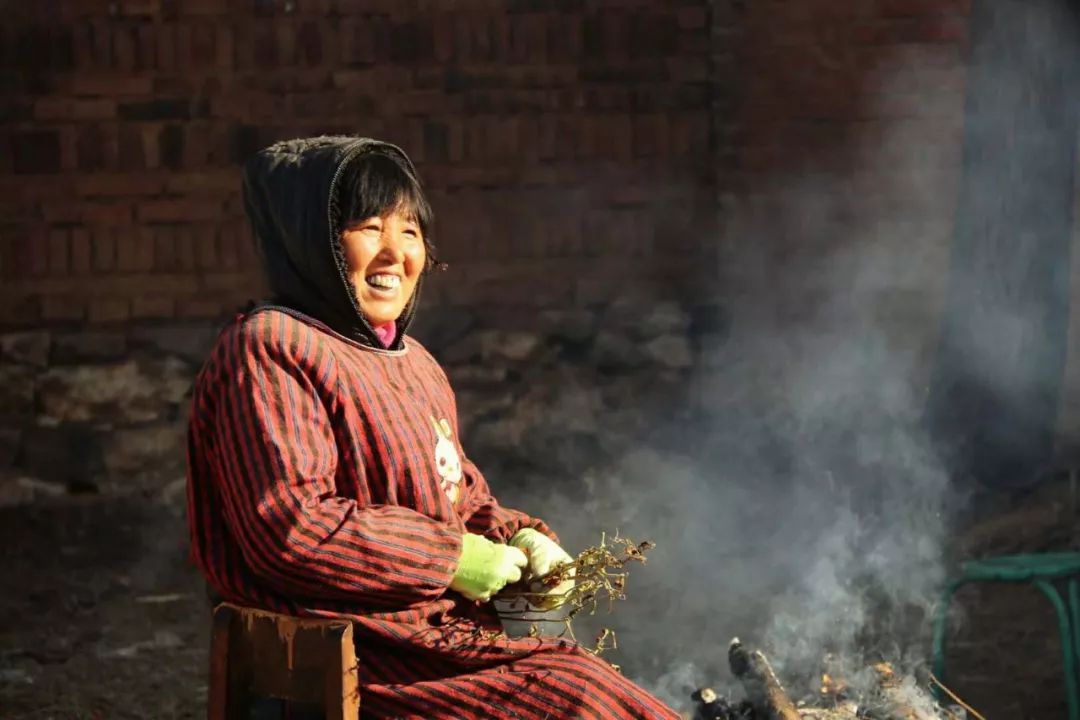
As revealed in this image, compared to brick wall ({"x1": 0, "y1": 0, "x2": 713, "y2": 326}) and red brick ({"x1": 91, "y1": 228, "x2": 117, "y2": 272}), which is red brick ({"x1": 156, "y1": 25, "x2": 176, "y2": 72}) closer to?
brick wall ({"x1": 0, "y1": 0, "x2": 713, "y2": 326})

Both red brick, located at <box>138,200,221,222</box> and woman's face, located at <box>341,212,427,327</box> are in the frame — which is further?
red brick, located at <box>138,200,221,222</box>

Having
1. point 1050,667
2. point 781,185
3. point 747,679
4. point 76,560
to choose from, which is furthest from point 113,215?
point 1050,667

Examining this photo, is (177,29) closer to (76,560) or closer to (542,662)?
(76,560)

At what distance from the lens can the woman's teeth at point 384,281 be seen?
3.13 metres

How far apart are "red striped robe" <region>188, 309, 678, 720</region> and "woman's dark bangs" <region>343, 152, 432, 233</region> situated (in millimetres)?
288

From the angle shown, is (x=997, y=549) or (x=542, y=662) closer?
Result: (x=542, y=662)

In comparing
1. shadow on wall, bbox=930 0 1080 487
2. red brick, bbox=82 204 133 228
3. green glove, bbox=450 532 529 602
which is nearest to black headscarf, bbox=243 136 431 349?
green glove, bbox=450 532 529 602

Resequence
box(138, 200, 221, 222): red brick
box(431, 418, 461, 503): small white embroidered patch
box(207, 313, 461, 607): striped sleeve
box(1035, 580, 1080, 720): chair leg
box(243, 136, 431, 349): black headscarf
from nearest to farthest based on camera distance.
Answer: box(207, 313, 461, 607): striped sleeve < box(243, 136, 431, 349): black headscarf < box(431, 418, 461, 503): small white embroidered patch < box(1035, 580, 1080, 720): chair leg < box(138, 200, 221, 222): red brick

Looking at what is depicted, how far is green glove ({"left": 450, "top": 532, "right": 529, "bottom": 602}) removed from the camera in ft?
9.90

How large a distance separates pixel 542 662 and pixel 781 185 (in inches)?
110

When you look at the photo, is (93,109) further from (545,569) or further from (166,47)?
(545,569)

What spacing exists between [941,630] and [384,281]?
311 cm

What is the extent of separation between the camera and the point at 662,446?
17.9 feet

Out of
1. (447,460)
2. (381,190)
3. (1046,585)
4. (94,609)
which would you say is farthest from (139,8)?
(1046,585)
